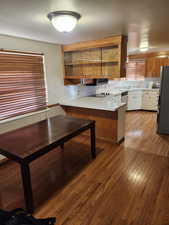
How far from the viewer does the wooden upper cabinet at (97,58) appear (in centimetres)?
303

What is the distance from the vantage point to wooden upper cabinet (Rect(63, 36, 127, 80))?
303 centimetres

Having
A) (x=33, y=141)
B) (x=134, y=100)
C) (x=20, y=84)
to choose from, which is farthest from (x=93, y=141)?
(x=134, y=100)

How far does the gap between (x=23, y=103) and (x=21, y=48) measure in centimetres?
102

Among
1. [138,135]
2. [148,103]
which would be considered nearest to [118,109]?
[138,135]

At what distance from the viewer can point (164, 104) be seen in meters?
3.87

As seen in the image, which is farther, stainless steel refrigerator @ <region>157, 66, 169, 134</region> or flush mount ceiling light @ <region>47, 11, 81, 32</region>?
stainless steel refrigerator @ <region>157, 66, 169, 134</region>

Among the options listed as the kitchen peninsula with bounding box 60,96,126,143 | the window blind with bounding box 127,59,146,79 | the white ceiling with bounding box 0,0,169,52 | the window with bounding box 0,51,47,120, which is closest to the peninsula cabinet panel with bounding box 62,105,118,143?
the kitchen peninsula with bounding box 60,96,126,143

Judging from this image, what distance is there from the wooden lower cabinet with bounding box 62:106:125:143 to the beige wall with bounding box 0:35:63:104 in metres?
0.80

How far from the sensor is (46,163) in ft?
9.32

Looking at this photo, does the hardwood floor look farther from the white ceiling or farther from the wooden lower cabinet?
the white ceiling

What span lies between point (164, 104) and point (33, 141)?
327cm

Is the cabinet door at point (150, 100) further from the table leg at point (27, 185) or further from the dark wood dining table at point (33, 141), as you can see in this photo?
the table leg at point (27, 185)

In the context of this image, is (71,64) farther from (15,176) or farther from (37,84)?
(15,176)

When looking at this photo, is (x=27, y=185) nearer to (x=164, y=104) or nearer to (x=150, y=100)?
(x=164, y=104)
